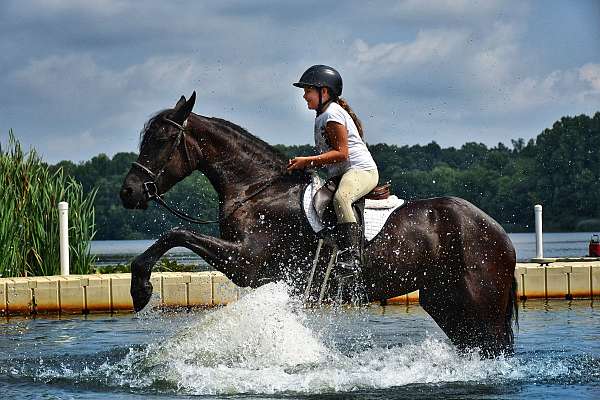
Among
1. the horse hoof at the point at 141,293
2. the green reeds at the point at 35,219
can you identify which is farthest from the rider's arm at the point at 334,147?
the green reeds at the point at 35,219

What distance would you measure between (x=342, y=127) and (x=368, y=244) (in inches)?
36.3

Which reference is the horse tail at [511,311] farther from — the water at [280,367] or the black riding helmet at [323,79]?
the black riding helmet at [323,79]

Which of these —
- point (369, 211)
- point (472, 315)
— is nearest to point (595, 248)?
point (472, 315)

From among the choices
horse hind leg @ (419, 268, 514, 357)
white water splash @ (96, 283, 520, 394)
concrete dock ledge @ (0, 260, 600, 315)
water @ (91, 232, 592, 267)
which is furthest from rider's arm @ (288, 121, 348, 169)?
water @ (91, 232, 592, 267)

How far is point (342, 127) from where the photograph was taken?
7.82m

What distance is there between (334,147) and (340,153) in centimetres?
8

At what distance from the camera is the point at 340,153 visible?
25.7ft

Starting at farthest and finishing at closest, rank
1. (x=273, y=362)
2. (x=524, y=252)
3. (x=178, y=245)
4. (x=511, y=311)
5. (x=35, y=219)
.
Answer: (x=524, y=252) → (x=35, y=219) → (x=511, y=311) → (x=273, y=362) → (x=178, y=245)

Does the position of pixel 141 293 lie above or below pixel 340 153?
below

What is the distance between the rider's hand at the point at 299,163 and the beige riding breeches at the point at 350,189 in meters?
0.30

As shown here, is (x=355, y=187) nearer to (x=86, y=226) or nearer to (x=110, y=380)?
(x=110, y=380)

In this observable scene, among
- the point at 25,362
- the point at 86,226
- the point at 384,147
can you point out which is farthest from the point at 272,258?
the point at 86,226

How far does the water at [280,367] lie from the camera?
764 cm

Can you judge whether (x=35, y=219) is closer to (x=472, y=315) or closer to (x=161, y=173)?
(x=161, y=173)
